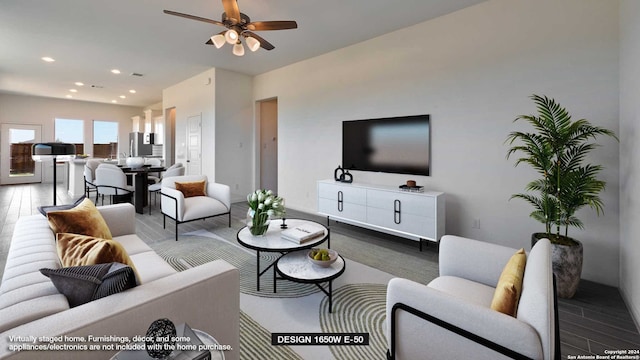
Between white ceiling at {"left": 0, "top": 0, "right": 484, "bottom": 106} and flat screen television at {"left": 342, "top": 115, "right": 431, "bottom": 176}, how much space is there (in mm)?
1306

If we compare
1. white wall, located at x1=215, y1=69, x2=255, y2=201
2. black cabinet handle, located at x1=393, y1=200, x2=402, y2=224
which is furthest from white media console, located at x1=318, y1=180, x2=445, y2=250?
white wall, located at x1=215, y1=69, x2=255, y2=201

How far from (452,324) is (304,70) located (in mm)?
4982

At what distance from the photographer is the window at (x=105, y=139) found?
1009 cm

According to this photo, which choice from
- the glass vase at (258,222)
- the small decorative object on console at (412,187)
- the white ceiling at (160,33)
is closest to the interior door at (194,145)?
the white ceiling at (160,33)

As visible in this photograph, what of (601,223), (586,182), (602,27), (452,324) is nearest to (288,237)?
(452,324)

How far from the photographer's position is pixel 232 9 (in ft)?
8.80

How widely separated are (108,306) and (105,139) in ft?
39.4

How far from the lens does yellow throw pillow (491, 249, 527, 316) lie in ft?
3.83

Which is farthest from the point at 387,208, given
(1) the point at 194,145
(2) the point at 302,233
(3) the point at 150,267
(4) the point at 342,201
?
(1) the point at 194,145

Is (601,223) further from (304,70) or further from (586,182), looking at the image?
(304,70)

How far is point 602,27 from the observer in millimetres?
2537

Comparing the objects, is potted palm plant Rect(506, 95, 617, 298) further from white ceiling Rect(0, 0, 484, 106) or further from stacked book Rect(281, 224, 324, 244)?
stacked book Rect(281, 224, 324, 244)

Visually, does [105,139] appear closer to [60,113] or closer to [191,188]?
[60,113]

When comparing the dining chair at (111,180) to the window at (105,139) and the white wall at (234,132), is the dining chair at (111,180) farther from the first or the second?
the window at (105,139)
